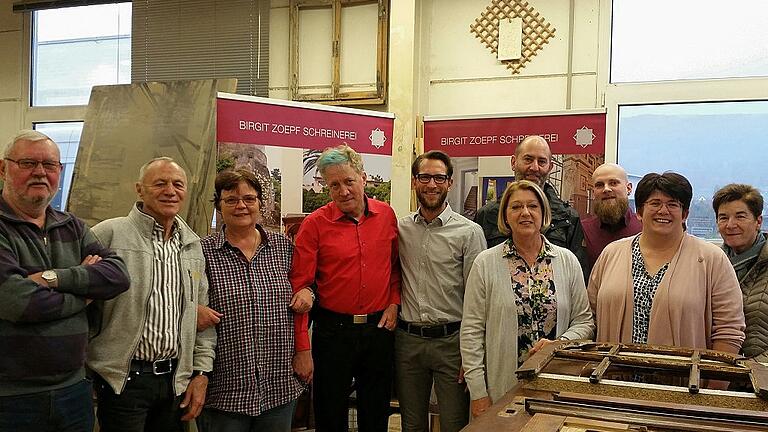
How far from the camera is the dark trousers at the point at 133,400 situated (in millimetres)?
2113

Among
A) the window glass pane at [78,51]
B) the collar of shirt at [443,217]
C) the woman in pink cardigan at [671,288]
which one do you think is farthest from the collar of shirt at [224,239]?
the window glass pane at [78,51]

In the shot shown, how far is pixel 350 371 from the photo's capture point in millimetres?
2688

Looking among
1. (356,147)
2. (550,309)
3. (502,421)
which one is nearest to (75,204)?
(356,147)

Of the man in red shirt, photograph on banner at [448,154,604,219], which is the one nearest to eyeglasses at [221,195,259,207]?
the man in red shirt

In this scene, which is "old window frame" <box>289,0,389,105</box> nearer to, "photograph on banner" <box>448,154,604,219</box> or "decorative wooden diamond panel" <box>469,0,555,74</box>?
"decorative wooden diamond panel" <box>469,0,555,74</box>

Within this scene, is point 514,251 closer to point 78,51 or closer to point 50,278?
point 50,278

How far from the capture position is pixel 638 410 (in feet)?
4.99

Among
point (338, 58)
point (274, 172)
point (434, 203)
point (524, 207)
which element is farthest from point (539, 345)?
point (338, 58)

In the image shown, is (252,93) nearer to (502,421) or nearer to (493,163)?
(493,163)

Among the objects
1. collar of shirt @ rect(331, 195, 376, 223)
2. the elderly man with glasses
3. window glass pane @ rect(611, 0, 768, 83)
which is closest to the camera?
the elderly man with glasses

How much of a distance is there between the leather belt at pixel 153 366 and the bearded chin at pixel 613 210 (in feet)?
6.86

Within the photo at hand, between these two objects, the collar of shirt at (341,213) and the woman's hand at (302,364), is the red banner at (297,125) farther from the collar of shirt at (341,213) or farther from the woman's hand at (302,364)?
the woman's hand at (302,364)

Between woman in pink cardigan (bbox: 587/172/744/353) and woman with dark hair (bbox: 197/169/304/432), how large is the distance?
1.21 metres

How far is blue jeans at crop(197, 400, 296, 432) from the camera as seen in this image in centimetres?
229
